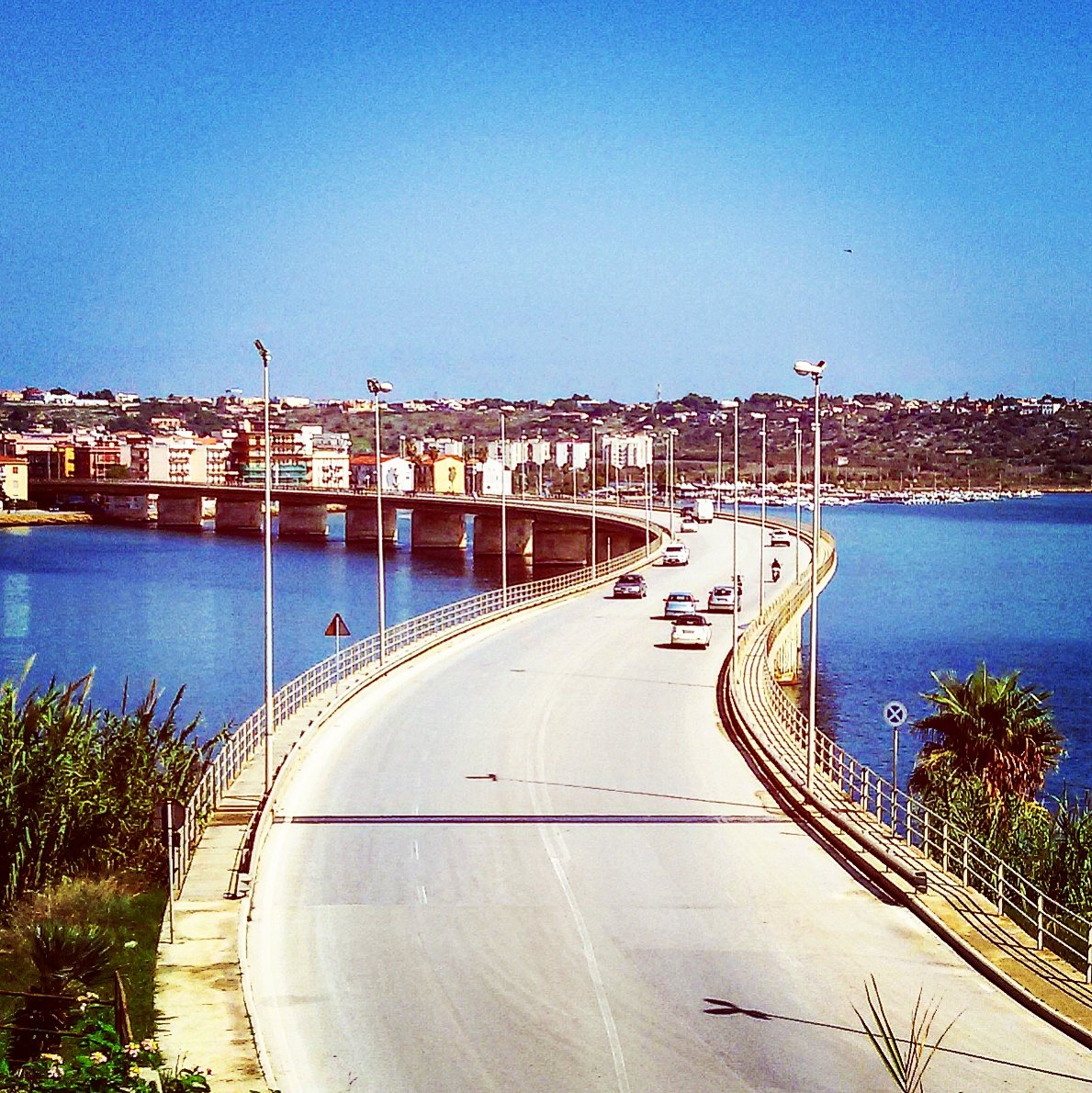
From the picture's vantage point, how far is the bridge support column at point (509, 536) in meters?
143

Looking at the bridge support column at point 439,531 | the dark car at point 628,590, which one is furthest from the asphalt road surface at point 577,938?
the bridge support column at point 439,531

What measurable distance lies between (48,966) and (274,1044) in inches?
90.4

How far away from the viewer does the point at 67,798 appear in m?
22.0

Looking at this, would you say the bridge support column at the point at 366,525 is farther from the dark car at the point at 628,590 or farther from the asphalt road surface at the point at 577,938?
the asphalt road surface at the point at 577,938

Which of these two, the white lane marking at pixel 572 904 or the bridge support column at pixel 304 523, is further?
the bridge support column at pixel 304 523

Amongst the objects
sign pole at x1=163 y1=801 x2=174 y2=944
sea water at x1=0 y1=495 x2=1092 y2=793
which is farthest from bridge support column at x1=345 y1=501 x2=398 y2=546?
sign pole at x1=163 y1=801 x2=174 y2=944

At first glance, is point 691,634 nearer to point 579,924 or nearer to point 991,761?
point 991,761

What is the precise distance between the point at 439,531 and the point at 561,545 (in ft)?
77.0

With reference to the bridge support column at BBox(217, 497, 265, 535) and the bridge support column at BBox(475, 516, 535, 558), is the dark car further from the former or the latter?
the bridge support column at BBox(217, 497, 265, 535)

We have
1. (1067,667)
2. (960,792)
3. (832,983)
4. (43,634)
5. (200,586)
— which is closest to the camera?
(832,983)

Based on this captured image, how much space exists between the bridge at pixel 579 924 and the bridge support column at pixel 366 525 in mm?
129488

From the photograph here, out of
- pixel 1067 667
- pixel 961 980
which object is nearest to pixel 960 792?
pixel 961 980

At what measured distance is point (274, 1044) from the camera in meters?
14.6

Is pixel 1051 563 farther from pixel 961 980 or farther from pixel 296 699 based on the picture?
pixel 961 980
